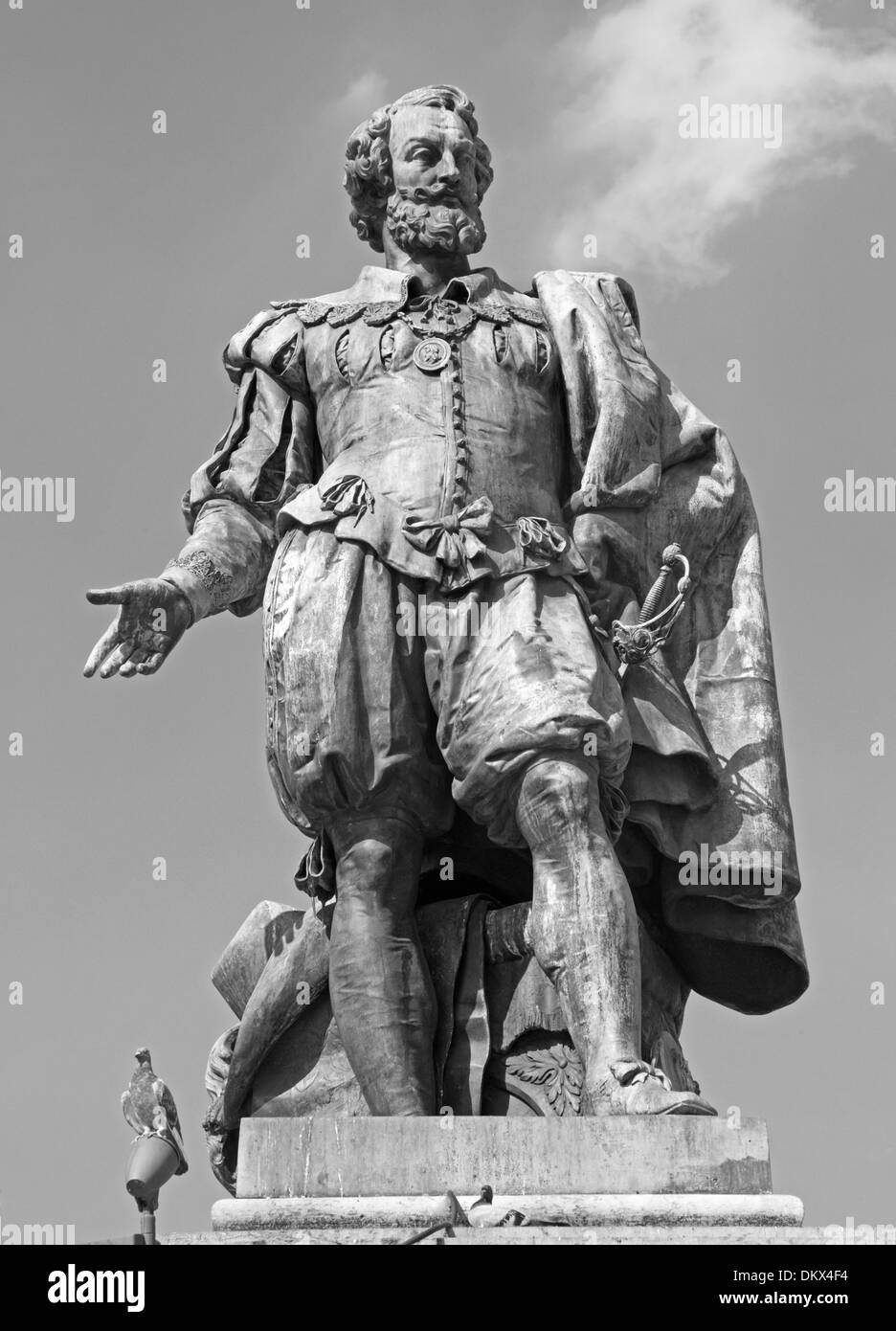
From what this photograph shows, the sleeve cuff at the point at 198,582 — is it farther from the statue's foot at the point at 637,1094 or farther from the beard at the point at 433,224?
the statue's foot at the point at 637,1094

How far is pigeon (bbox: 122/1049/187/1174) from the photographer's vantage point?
10562 millimetres

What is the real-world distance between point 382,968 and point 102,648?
1.90 meters

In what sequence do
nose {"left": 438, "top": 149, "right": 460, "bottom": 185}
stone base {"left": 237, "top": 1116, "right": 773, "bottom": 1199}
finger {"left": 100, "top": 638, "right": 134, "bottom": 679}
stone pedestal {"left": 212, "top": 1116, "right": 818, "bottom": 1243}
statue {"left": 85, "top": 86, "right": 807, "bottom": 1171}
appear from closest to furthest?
stone pedestal {"left": 212, "top": 1116, "right": 818, "bottom": 1243} → stone base {"left": 237, "top": 1116, "right": 773, "bottom": 1199} → statue {"left": 85, "top": 86, "right": 807, "bottom": 1171} → finger {"left": 100, "top": 638, "right": 134, "bottom": 679} → nose {"left": 438, "top": 149, "right": 460, "bottom": 185}

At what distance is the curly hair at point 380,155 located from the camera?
12.4m

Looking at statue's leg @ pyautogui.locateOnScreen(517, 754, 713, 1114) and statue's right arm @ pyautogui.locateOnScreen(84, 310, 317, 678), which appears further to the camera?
statue's right arm @ pyautogui.locateOnScreen(84, 310, 317, 678)

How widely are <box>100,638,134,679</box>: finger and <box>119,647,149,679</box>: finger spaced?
2cm

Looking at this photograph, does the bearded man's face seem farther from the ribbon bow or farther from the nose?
the ribbon bow

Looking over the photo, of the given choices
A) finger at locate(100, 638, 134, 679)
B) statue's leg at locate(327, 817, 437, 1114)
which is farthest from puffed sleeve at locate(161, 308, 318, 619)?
statue's leg at locate(327, 817, 437, 1114)

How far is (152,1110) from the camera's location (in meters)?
10.6

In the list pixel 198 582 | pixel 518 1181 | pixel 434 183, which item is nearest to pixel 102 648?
pixel 198 582

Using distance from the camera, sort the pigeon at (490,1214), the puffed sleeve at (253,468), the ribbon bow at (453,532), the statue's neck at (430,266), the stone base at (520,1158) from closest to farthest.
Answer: the pigeon at (490,1214) < the stone base at (520,1158) < the ribbon bow at (453,532) < the puffed sleeve at (253,468) < the statue's neck at (430,266)

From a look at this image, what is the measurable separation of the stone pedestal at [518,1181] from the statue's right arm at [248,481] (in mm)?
2603

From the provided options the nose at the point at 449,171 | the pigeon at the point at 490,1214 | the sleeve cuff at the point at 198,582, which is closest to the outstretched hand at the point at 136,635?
the sleeve cuff at the point at 198,582

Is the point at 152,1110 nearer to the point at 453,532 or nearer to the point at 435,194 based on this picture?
the point at 453,532
